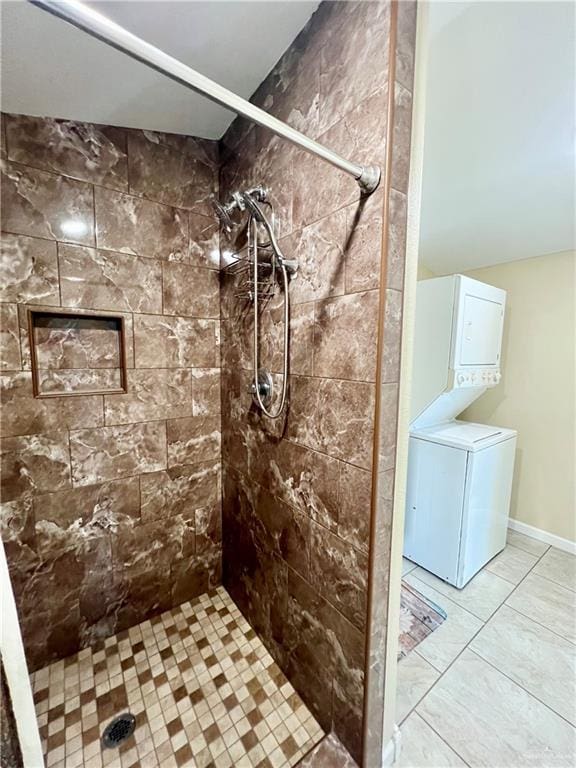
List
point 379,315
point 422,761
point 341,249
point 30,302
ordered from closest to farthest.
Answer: point 379,315 → point 341,249 → point 422,761 → point 30,302

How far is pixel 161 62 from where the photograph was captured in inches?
22.9

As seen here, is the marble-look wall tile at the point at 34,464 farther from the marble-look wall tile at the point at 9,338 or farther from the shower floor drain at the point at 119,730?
the shower floor drain at the point at 119,730

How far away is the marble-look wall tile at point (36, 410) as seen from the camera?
4.27ft

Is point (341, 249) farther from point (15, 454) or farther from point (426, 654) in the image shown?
point (426, 654)

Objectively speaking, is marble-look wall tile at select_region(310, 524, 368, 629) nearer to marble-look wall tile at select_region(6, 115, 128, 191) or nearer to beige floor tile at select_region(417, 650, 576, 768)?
beige floor tile at select_region(417, 650, 576, 768)

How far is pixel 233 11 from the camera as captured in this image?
1.01 metres

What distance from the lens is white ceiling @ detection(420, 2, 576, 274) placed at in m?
1.12

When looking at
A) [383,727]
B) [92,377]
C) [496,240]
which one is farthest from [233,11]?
[383,727]

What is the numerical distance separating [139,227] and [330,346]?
3.84 feet

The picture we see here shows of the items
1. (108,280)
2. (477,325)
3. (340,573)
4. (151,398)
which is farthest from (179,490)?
(477,325)

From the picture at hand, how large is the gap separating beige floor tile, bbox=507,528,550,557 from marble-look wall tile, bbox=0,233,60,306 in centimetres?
348

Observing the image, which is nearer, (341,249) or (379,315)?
(379,315)

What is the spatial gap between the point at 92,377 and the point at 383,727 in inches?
72.4

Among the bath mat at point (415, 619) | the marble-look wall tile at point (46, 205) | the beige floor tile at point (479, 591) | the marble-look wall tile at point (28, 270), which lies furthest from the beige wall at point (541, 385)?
the marble-look wall tile at point (28, 270)
